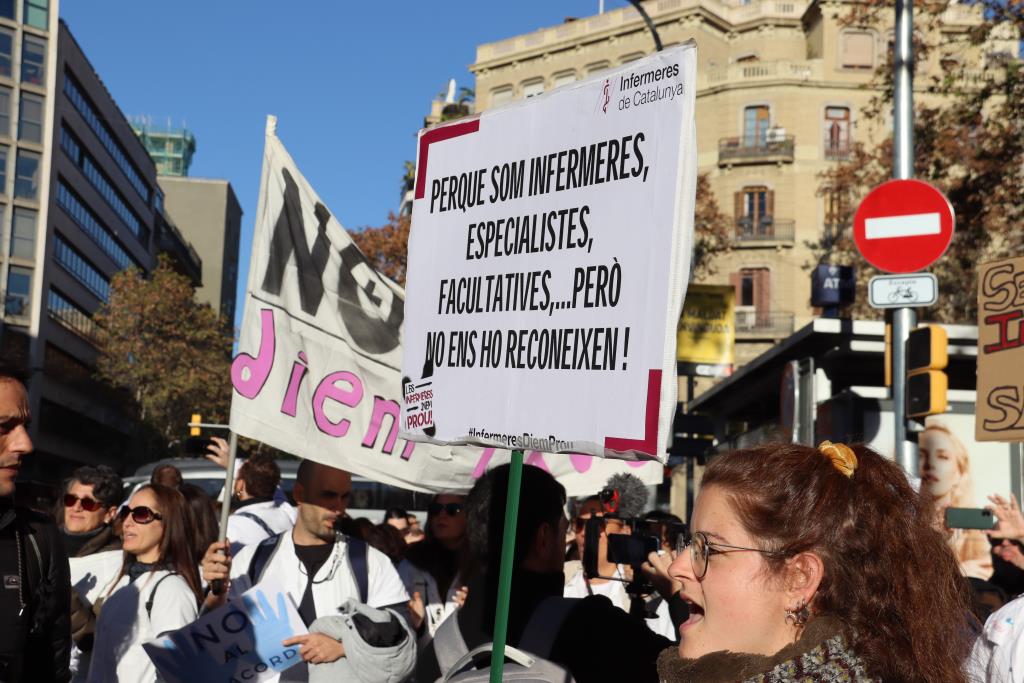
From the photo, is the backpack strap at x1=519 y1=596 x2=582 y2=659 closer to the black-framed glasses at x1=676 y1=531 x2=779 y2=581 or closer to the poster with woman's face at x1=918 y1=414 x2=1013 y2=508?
the black-framed glasses at x1=676 y1=531 x2=779 y2=581

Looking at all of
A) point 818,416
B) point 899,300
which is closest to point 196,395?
point 818,416

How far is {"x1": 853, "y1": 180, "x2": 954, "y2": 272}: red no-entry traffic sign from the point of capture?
30.3 feet

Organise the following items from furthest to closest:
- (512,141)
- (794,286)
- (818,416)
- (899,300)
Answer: (794,286)
(818,416)
(899,300)
(512,141)

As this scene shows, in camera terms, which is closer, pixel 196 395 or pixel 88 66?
pixel 196 395

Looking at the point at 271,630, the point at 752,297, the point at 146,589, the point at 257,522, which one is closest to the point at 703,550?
the point at 271,630

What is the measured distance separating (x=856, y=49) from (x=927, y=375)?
42.5 meters

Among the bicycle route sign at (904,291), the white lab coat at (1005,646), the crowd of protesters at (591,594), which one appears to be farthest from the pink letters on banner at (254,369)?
the bicycle route sign at (904,291)

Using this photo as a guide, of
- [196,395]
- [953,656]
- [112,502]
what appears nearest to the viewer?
[953,656]

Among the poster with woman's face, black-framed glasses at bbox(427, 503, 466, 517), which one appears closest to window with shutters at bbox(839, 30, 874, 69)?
the poster with woman's face

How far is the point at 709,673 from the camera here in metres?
2.40

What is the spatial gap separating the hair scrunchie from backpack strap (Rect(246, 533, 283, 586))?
3.14 m

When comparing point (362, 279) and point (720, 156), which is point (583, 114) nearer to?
point (362, 279)

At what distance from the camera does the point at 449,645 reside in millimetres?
Answer: 3377

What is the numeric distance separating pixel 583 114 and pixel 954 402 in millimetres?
10193
